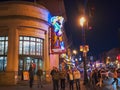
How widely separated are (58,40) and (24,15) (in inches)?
270

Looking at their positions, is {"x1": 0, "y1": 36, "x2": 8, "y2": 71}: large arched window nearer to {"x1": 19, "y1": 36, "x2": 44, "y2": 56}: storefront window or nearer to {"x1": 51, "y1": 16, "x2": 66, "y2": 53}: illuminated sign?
{"x1": 19, "y1": 36, "x2": 44, "y2": 56}: storefront window

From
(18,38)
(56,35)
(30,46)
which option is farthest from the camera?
(56,35)

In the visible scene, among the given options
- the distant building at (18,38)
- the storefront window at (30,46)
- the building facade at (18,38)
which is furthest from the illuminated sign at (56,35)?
the building facade at (18,38)

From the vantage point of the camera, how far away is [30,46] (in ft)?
111

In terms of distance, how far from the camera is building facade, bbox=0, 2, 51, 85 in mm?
31688

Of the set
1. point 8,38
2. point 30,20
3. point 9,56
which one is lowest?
point 9,56

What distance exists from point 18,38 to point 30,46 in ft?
6.40

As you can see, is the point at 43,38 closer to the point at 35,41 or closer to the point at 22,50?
the point at 35,41

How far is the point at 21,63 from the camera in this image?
107 ft

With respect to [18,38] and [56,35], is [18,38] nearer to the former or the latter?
[18,38]

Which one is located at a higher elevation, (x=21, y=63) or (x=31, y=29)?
(x=31, y=29)

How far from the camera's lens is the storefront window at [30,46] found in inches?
1300

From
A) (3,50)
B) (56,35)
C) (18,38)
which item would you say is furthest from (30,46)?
(56,35)

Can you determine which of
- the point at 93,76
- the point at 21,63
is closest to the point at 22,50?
the point at 21,63
